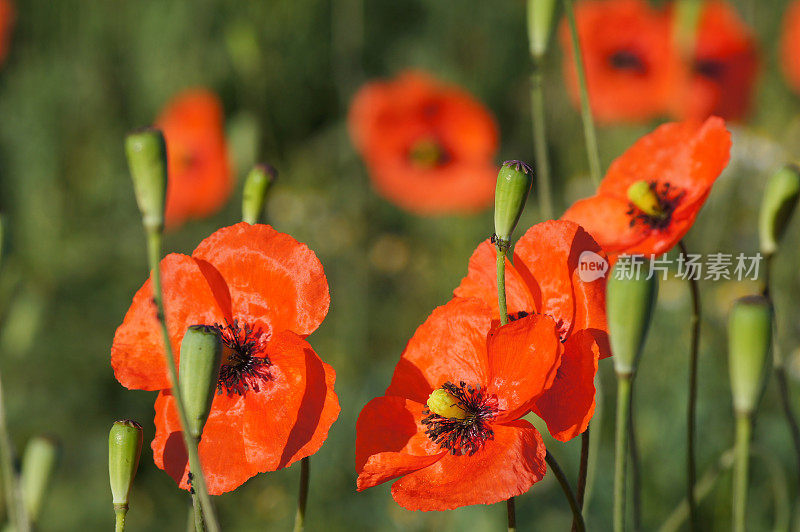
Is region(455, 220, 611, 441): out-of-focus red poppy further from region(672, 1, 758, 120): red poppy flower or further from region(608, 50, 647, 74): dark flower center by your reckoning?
region(608, 50, 647, 74): dark flower center

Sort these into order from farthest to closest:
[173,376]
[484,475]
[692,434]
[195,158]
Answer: [195,158], [692,434], [484,475], [173,376]

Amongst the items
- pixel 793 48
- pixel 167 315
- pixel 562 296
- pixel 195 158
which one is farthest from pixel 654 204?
pixel 793 48

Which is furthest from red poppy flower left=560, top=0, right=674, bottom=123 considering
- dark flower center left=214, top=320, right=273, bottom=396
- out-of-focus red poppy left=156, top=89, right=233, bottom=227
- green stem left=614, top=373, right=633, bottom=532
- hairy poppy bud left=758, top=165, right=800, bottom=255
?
green stem left=614, top=373, right=633, bottom=532

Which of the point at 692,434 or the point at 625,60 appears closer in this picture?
the point at 692,434

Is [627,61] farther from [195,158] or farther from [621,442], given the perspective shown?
[621,442]

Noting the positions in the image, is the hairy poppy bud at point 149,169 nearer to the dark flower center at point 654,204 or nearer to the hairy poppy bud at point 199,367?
the hairy poppy bud at point 199,367

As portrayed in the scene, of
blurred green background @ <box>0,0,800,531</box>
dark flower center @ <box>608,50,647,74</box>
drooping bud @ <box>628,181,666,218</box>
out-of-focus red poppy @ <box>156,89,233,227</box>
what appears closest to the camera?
drooping bud @ <box>628,181,666,218</box>

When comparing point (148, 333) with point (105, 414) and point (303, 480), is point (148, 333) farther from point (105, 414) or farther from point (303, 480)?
point (105, 414)

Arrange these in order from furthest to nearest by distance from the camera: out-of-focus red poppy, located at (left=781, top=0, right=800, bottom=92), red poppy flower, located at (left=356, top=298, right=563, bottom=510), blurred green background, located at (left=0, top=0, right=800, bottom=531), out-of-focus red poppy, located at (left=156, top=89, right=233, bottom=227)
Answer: out-of-focus red poppy, located at (left=781, top=0, right=800, bottom=92), out-of-focus red poppy, located at (left=156, top=89, right=233, bottom=227), blurred green background, located at (left=0, top=0, right=800, bottom=531), red poppy flower, located at (left=356, top=298, right=563, bottom=510)
